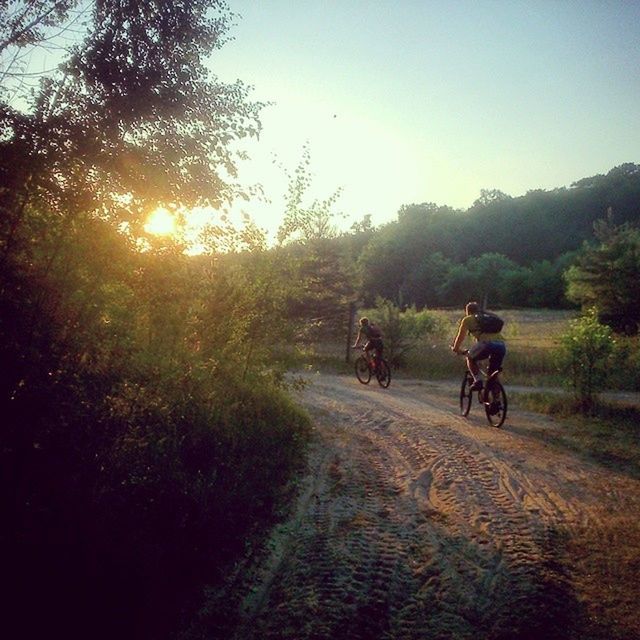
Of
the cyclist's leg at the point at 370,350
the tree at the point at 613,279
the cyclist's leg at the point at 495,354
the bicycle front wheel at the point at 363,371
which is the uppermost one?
the tree at the point at 613,279

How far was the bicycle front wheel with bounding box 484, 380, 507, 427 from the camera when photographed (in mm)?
10281

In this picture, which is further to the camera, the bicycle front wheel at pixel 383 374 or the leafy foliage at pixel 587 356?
the bicycle front wheel at pixel 383 374

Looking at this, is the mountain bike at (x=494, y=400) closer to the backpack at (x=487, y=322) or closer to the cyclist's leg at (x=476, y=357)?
the cyclist's leg at (x=476, y=357)

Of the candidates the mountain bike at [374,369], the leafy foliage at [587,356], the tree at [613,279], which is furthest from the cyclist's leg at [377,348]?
the tree at [613,279]

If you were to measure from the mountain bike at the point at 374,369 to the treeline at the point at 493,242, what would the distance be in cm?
5877

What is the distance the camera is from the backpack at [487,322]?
33.4 ft

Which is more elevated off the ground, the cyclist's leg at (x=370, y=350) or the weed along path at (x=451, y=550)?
the cyclist's leg at (x=370, y=350)

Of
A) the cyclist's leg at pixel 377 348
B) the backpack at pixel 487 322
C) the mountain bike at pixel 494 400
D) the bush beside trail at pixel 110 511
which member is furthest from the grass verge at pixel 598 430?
the bush beside trail at pixel 110 511

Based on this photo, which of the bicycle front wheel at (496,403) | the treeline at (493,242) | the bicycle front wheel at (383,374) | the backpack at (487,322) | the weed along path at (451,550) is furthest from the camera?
the treeline at (493,242)

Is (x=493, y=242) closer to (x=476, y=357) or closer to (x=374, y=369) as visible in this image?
(x=374, y=369)

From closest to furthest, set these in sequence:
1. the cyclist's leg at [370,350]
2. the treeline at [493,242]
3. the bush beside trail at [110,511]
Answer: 1. the bush beside trail at [110,511]
2. the cyclist's leg at [370,350]
3. the treeline at [493,242]

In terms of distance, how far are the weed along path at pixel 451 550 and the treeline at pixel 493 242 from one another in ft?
226

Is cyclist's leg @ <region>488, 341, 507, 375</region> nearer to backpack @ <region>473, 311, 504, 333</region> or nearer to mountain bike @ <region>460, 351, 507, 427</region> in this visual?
mountain bike @ <region>460, 351, 507, 427</region>

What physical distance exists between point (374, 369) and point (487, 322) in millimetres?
7364
